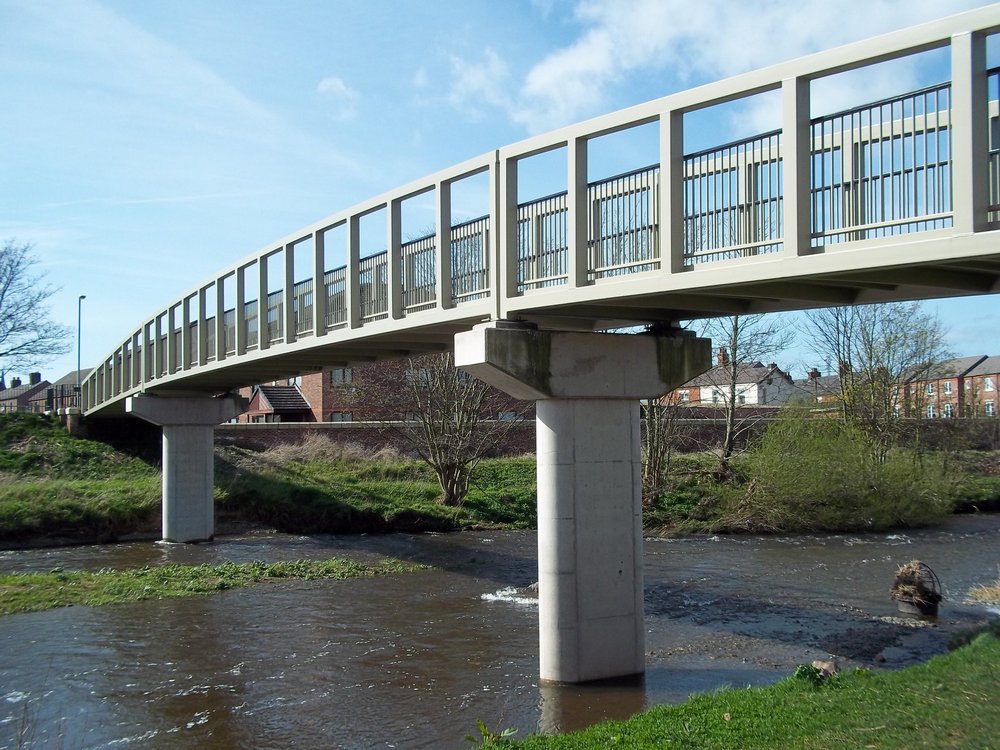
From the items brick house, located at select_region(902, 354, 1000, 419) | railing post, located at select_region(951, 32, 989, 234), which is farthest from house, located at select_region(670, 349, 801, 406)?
railing post, located at select_region(951, 32, 989, 234)

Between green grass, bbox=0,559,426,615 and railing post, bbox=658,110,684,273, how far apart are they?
12948 mm

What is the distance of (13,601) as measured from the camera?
16.7 metres

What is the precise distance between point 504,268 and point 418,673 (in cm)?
538

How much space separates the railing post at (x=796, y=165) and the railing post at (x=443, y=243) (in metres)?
5.51

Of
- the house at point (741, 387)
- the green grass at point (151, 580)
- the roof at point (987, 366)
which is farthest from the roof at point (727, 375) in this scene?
the roof at point (987, 366)

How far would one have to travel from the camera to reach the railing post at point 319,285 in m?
16.2

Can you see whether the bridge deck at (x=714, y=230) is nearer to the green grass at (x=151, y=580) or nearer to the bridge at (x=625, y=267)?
the bridge at (x=625, y=267)

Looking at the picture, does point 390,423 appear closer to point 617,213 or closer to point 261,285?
point 261,285

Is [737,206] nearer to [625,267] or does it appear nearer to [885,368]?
Answer: [625,267]

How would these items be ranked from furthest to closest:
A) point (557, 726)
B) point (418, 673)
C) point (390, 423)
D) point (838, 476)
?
point (390, 423) < point (838, 476) < point (418, 673) < point (557, 726)

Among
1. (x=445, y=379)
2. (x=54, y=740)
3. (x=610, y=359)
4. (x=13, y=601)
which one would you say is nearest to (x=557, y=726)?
(x=610, y=359)

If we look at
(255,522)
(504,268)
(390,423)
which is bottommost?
(255,522)

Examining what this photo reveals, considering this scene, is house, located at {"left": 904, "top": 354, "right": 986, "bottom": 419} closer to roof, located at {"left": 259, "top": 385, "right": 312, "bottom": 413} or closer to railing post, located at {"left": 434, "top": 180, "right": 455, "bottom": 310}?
railing post, located at {"left": 434, "top": 180, "right": 455, "bottom": 310}

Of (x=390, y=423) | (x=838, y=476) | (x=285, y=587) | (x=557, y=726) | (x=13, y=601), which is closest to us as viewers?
(x=557, y=726)
